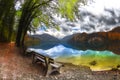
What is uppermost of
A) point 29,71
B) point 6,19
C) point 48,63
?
point 6,19

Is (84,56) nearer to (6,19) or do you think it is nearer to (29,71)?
(29,71)

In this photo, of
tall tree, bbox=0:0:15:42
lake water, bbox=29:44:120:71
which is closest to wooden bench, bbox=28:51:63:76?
lake water, bbox=29:44:120:71

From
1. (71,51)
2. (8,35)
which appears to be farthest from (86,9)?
(8,35)

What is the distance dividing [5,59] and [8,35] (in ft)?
1.32

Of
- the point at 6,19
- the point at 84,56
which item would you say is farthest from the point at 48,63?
the point at 6,19

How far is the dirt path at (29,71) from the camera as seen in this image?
8.11m

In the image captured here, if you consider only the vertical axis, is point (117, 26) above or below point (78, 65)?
Answer: above

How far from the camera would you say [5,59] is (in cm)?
823

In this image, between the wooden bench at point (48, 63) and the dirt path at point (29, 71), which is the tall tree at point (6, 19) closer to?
the dirt path at point (29, 71)

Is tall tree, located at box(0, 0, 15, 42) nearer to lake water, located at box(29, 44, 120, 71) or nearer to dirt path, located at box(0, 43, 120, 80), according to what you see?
dirt path, located at box(0, 43, 120, 80)

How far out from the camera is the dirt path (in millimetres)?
8109

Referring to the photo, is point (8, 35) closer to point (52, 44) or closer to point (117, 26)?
point (52, 44)

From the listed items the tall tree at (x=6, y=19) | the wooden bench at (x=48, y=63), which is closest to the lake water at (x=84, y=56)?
the wooden bench at (x=48, y=63)

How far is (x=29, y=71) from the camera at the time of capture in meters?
8.16
